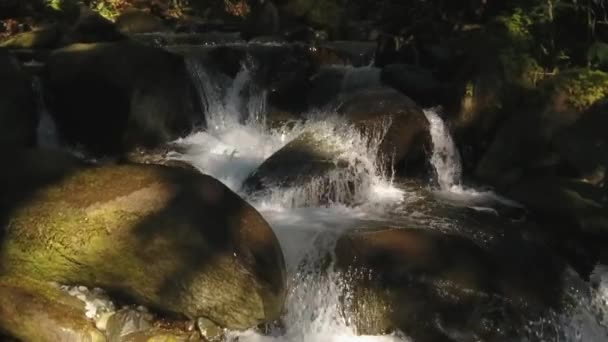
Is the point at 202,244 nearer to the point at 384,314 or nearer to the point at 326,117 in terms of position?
the point at 384,314

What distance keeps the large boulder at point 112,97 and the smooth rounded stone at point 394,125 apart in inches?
113

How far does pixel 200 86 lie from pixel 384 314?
6.41 metres

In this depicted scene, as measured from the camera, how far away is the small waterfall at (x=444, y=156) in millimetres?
9234

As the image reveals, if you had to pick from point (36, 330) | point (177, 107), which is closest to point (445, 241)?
point (36, 330)

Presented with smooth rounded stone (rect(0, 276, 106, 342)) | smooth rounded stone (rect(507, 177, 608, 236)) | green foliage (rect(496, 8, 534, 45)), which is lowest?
smooth rounded stone (rect(0, 276, 106, 342))

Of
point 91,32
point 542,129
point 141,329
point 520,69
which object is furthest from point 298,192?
point 91,32

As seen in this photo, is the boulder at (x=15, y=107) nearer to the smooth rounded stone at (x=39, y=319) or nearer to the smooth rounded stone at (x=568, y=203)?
the smooth rounded stone at (x=39, y=319)

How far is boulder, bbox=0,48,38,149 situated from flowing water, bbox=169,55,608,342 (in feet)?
6.70

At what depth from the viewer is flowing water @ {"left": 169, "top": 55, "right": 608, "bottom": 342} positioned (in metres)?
5.77

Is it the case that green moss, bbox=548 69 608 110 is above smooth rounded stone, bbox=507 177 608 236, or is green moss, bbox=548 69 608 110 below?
above

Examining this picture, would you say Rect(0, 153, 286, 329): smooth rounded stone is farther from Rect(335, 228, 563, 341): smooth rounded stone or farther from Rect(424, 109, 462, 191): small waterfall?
Rect(424, 109, 462, 191): small waterfall

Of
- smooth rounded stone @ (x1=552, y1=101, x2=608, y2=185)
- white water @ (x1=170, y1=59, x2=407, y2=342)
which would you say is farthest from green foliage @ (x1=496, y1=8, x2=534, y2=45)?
white water @ (x1=170, y1=59, x2=407, y2=342)

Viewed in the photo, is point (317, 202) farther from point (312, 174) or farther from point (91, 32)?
point (91, 32)

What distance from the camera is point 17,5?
56.8 feet
